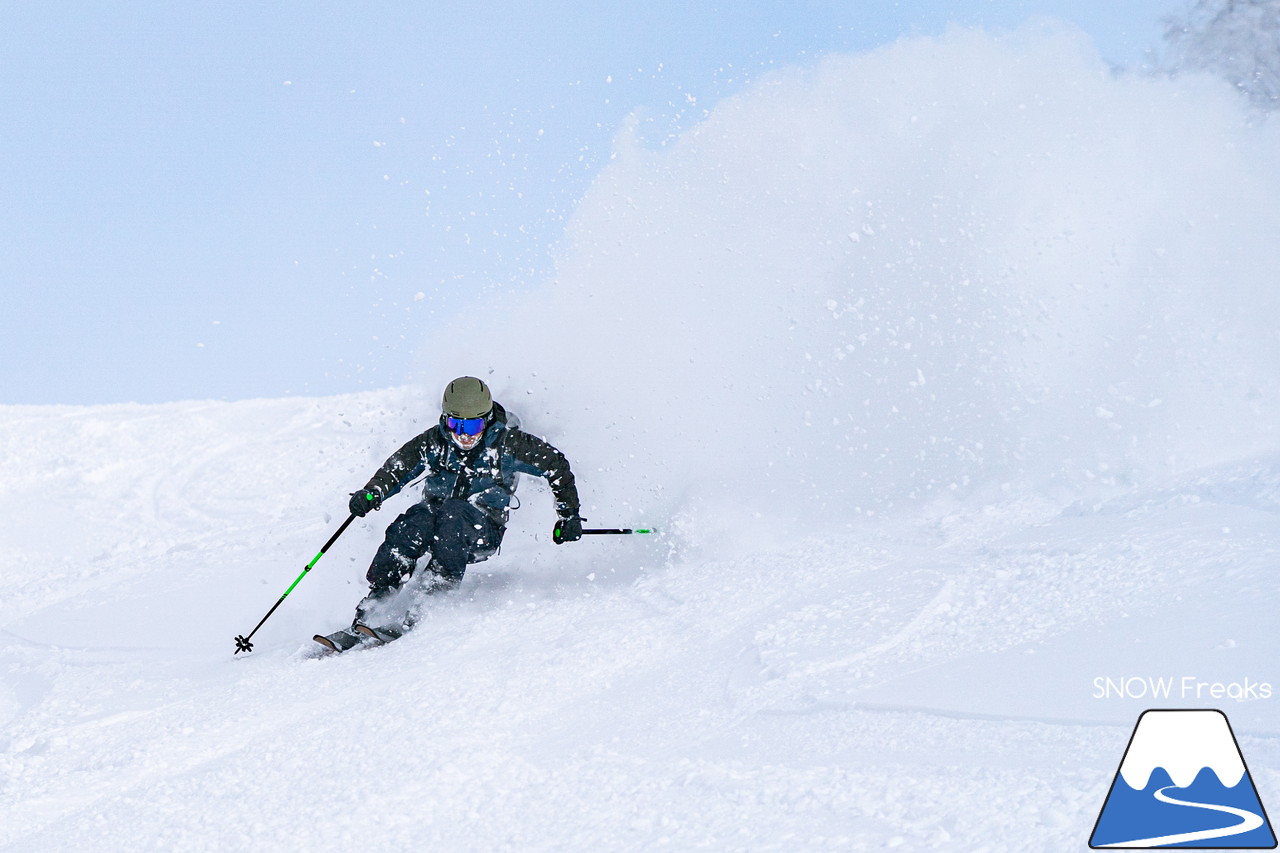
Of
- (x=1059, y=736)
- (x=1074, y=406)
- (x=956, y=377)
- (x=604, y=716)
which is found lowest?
(x=1059, y=736)

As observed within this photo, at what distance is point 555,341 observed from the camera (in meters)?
7.96

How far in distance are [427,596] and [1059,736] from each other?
3.72 meters

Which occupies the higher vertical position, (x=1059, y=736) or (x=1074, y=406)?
(x=1074, y=406)

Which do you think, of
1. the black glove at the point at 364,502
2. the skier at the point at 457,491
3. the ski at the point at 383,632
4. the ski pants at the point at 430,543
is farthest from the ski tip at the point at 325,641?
the black glove at the point at 364,502

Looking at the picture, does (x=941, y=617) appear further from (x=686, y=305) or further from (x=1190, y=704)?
(x=686, y=305)

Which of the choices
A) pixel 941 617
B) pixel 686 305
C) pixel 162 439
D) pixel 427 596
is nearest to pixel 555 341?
pixel 686 305

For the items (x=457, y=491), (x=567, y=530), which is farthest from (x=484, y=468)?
(x=567, y=530)

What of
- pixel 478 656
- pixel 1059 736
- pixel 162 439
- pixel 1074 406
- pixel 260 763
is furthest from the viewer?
pixel 162 439

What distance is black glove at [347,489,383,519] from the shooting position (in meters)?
5.63

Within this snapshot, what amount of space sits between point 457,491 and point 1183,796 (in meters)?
4.20

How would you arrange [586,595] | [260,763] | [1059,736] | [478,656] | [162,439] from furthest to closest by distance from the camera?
[162,439] < [586,595] < [478,656] < [260,763] < [1059,736]

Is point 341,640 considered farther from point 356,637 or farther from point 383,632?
point 383,632

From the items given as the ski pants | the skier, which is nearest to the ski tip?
the skier

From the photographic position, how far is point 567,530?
5.64 meters
